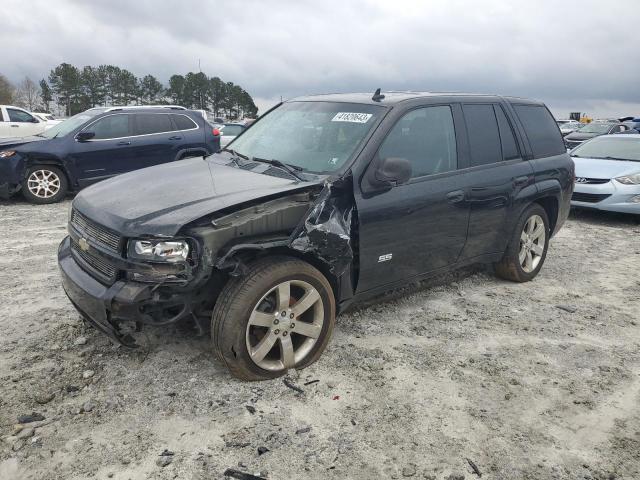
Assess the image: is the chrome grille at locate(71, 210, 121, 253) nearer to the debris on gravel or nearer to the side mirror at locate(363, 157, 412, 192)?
the debris on gravel

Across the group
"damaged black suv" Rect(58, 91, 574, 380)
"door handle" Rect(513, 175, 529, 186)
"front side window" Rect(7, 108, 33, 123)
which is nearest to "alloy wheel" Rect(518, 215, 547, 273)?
"damaged black suv" Rect(58, 91, 574, 380)

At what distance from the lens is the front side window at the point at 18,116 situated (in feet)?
51.4

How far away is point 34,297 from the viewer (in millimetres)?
4473

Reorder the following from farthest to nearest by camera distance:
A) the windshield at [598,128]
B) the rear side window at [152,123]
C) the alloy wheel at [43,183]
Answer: the windshield at [598,128] → the rear side window at [152,123] → the alloy wheel at [43,183]

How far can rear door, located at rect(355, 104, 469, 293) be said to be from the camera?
140 inches

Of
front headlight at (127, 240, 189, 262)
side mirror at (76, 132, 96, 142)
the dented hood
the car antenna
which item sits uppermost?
the car antenna

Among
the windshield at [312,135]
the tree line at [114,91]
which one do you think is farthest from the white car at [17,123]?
the tree line at [114,91]

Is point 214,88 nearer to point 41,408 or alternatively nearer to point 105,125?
point 105,125

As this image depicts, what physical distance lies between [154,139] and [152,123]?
0.36 metres

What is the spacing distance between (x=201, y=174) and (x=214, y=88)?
104m

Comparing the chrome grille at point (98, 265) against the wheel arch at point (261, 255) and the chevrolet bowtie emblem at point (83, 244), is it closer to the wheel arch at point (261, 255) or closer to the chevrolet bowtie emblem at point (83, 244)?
the chevrolet bowtie emblem at point (83, 244)

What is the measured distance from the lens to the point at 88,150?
29.0 ft

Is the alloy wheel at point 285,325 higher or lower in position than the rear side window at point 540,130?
lower

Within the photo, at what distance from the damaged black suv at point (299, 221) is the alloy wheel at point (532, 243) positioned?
0.33m
